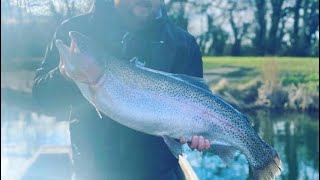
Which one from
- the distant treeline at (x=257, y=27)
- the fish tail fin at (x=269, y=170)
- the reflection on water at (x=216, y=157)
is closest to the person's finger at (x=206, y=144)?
the fish tail fin at (x=269, y=170)

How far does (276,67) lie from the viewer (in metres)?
22.8

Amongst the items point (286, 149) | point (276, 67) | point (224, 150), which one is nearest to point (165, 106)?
point (224, 150)

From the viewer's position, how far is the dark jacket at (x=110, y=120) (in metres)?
3.12

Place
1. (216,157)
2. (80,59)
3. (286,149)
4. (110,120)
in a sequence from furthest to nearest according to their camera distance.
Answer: (286,149) → (216,157) → (110,120) → (80,59)

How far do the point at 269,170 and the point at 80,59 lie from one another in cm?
121

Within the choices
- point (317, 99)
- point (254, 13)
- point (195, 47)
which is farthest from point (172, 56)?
point (254, 13)

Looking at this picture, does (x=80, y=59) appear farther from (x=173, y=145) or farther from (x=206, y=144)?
(x=206, y=144)

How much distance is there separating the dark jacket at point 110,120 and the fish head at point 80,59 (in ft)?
1.50

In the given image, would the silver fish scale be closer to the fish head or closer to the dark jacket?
the fish head

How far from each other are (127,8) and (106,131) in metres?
0.66

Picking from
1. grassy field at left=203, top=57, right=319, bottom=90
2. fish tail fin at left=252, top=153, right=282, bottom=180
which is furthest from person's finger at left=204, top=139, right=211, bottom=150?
grassy field at left=203, top=57, right=319, bottom=90

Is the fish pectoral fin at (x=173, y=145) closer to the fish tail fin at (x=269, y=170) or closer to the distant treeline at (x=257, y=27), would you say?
the fish tail fin at (x=269, y=170)

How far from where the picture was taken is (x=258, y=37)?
26.9m

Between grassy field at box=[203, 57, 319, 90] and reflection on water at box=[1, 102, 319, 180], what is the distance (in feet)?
8.97
